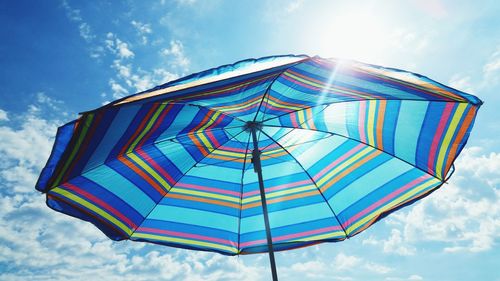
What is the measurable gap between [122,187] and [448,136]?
9.65 ft

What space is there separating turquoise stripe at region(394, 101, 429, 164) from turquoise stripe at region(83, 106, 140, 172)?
7.25 ft

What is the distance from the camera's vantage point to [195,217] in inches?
145

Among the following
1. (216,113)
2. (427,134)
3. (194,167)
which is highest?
(216,113)

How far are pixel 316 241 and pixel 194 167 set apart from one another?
1501 mm

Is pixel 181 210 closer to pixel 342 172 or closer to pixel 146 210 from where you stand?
pixel 146 210

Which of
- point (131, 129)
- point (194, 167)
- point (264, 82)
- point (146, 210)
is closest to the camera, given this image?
point (264, 82)

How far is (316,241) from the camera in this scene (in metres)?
3.63

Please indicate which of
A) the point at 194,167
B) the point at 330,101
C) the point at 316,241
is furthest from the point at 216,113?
the point at 316,241

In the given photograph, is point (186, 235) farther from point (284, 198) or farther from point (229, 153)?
point (284, 198)

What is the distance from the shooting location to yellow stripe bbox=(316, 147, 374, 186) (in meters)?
3.51

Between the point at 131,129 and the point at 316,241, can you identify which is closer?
the point at 131,129

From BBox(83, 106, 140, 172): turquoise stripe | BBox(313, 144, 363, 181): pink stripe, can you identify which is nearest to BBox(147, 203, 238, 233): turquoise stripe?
BBox(83, 106, 140, 172): turquoise stripe

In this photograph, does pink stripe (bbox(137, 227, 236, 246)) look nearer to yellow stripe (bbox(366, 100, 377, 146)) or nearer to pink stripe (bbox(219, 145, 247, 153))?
pink stripe (bbox(219, 145, 247, 153))

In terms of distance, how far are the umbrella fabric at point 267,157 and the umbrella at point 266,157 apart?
0.03ft
